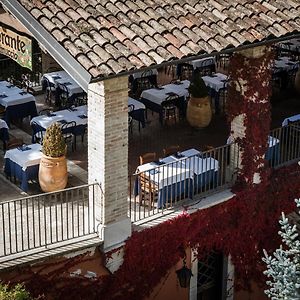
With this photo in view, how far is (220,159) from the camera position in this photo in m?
18.3

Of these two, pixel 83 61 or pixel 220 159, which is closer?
pixel 83 61

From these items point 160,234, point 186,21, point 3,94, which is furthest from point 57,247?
point 3,94

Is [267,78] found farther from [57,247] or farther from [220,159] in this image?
[57,247]

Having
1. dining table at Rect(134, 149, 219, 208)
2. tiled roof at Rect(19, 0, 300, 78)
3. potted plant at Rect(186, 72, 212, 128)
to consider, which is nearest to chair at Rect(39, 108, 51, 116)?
potted plant at Rect(186, 72, 212, 128)

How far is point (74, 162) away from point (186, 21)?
466 centimetres

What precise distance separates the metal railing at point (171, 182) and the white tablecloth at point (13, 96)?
457cm

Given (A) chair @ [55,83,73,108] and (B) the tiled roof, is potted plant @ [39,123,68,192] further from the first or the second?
(A) chair @ [55,83,73,108]

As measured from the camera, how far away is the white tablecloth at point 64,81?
70.7 feet

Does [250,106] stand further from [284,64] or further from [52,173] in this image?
[284,64]

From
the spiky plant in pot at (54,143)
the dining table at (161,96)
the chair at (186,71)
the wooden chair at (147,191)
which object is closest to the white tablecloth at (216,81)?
the dining table at (161,96)

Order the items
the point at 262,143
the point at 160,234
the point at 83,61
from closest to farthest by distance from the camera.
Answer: the point at 83,61
the point at 160,234
the point at 262,143

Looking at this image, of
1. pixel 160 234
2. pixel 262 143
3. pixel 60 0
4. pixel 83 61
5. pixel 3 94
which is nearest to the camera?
pixel 83 61

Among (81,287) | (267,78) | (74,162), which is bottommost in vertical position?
(81,287)

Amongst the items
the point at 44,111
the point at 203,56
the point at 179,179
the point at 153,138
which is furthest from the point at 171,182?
the point at 44,111
